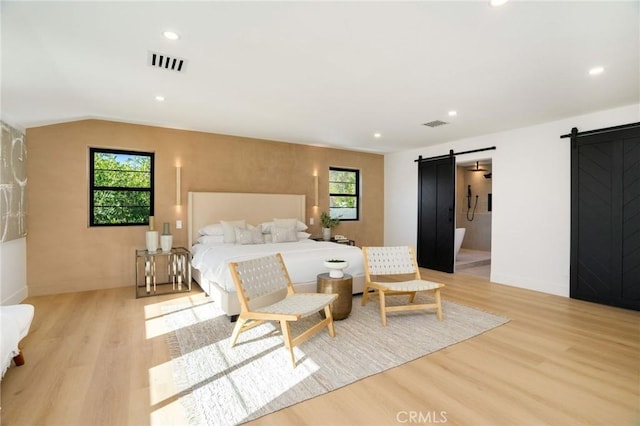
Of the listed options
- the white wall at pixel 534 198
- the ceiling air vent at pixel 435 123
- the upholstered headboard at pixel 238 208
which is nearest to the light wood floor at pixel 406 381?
the white wall at pixel 534 198

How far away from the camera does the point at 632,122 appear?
395 cm

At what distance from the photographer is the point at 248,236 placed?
→ 16.0 feet

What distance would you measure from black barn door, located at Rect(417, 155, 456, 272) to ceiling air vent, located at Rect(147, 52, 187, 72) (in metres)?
5.00

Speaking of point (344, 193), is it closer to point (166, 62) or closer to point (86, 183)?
point (86, 183)

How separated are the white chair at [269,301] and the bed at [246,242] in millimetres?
474

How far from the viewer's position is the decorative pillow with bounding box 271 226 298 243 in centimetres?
513

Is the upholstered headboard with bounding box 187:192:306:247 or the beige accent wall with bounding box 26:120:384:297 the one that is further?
the upholstered headboard with bounding box 187:192:306:247

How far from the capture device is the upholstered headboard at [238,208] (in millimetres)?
5246

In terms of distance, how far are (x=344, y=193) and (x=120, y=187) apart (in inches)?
170

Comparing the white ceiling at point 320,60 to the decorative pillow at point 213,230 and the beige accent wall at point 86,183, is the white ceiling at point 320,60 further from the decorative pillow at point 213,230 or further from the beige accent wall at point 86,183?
the decorative pillow at point 213,230

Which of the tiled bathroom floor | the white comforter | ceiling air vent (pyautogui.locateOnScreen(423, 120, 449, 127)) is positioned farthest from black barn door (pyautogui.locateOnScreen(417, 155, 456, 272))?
the white comforter

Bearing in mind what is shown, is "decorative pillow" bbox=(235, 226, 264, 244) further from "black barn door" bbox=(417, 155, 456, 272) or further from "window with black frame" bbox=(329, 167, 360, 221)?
"black barn door" bbox=(417, 155, 456, 272)

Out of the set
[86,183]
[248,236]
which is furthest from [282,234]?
[86,183]

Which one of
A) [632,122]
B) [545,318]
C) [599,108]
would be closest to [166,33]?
[545,318]
